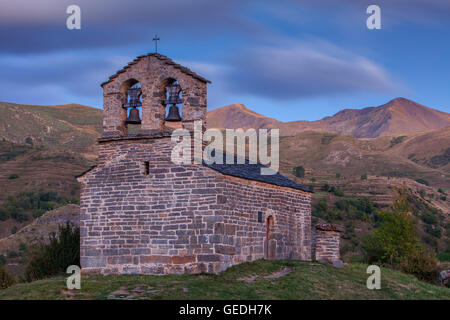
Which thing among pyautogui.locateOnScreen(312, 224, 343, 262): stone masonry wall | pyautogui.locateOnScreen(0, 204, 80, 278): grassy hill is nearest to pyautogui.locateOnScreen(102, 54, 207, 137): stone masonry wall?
pyautogui.locateOnScreen(312, 224, 343, 262): stone masonry wall

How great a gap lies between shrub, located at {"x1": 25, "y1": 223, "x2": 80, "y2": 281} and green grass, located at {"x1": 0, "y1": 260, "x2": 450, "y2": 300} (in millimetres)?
3933

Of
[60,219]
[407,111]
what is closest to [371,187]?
[60,219]

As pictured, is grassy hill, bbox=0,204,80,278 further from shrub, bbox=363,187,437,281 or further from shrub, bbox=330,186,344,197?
shrub, bbox=330,186,344,197

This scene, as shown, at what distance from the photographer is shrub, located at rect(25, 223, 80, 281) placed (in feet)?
65.4

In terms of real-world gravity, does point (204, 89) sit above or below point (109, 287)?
above

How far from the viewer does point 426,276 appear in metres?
21.1

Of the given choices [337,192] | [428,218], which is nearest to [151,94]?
[428,218]

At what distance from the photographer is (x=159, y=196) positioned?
16531mm

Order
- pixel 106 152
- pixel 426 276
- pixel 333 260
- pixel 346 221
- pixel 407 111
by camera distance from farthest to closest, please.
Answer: pixel 407 111 < pixel 346 221 < pixel 426 276 < pixel 333 260 < pixel 106 152

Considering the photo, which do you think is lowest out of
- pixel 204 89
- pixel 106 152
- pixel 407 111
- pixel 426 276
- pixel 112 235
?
pixel 426 276

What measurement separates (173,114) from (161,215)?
10.9 feet
